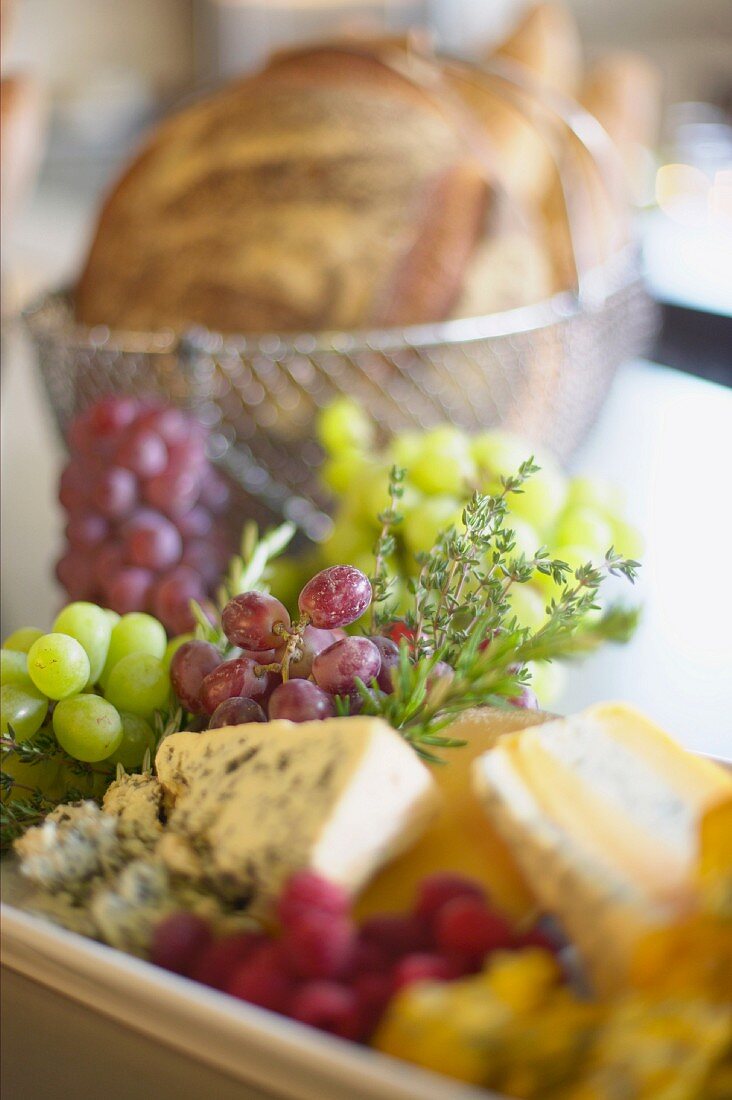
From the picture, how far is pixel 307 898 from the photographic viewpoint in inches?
8.8

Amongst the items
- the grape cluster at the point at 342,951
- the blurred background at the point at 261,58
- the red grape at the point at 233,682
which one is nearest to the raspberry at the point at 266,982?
the grape cluster at the point at 342,951

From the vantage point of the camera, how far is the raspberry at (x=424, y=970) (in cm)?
21

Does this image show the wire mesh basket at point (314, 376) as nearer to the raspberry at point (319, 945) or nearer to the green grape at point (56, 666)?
the green grape at point (56, 666)

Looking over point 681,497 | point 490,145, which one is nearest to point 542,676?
point 681,497

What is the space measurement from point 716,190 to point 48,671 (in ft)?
4.89

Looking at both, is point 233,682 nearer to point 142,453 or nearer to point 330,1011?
point 330,1011

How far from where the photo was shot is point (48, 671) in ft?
1.10

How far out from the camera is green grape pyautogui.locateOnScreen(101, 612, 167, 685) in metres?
0.38

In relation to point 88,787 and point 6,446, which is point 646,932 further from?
point 6,446

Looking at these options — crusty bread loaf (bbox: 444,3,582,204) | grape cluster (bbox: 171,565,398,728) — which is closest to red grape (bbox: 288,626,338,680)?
grape cluster (bbox: 171,565,398,728)

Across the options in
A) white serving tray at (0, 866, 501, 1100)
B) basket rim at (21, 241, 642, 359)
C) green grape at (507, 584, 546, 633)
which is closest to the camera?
white serving tray at (0, 866, 501, 1100)

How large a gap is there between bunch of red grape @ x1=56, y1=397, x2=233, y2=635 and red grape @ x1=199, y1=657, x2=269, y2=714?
0.20 metres

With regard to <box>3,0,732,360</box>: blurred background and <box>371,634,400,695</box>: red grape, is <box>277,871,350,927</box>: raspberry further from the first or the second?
<box>3,0,732,360</box>: blurred background

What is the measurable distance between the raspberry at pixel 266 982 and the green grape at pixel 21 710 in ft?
0.48
